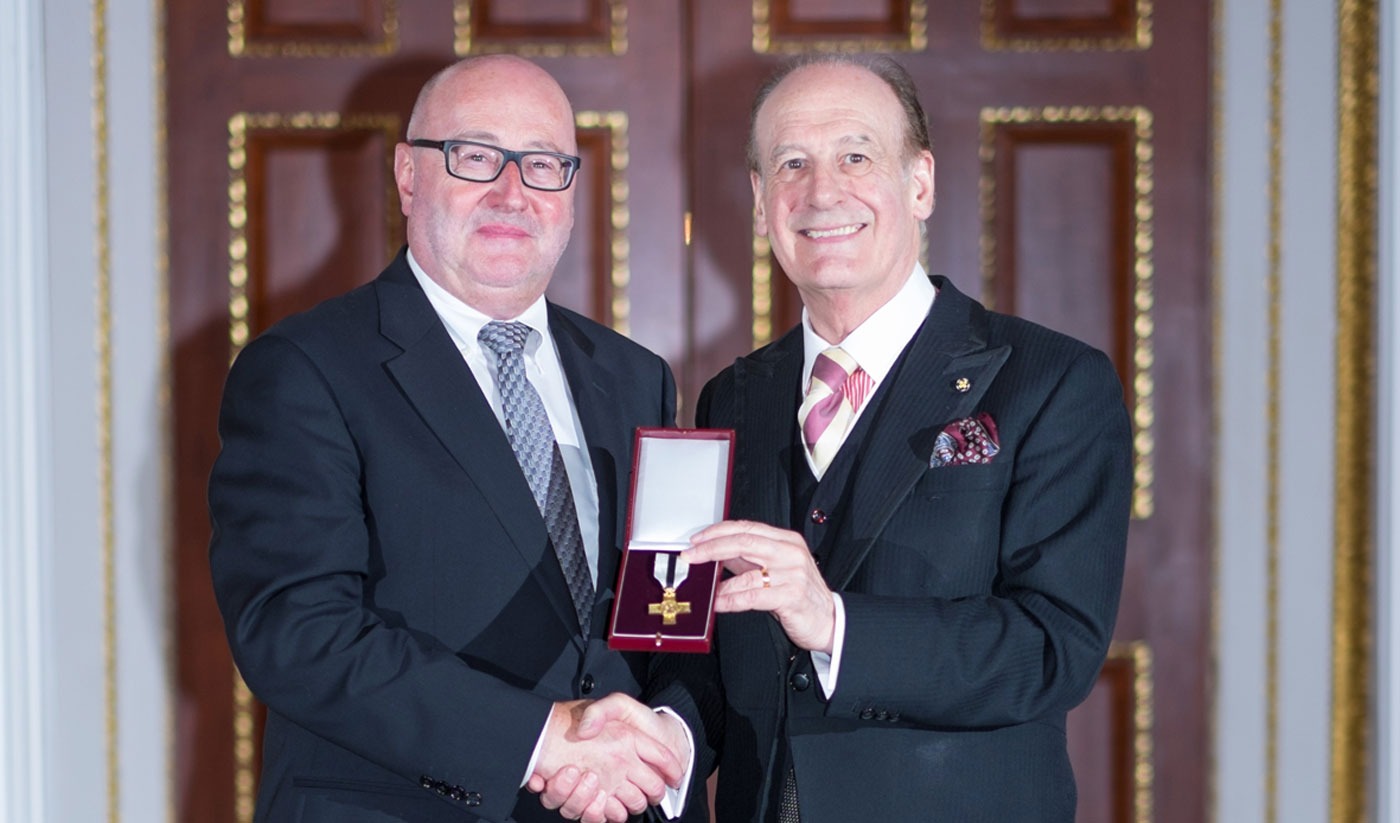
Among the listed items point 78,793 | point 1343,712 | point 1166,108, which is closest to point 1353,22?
point 1166,108

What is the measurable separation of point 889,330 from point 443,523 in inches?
29.8

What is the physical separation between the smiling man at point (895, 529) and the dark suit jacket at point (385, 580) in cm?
31

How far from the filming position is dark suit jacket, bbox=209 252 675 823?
195 centimetres

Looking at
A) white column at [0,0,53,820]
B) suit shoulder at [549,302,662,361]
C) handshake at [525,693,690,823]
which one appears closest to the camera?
handshake at [525,693,690,823]

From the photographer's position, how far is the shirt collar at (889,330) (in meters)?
2.19

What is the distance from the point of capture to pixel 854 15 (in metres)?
3.37

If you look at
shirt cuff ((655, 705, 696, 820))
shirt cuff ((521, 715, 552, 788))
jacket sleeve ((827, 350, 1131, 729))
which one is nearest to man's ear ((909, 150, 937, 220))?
jacket sleeve ((827, 350, 1131, 729))

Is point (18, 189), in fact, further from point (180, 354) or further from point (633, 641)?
point (633, 641)

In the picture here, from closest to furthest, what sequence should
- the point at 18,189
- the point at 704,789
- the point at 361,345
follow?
the point at 361,345 < the point at 704,789 < the point at 18,189

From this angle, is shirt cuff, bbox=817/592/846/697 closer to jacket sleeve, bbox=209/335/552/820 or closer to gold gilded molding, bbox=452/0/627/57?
jacket sleeve, bbox=209/335/552/820

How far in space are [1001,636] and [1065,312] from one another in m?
1.56

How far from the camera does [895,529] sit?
2.04 metres

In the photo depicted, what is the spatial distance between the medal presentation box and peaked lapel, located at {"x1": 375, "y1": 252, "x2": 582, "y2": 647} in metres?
0.15

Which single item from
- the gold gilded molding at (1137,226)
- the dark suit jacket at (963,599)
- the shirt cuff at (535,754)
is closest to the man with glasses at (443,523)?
the shirt cuff at (535,754)
